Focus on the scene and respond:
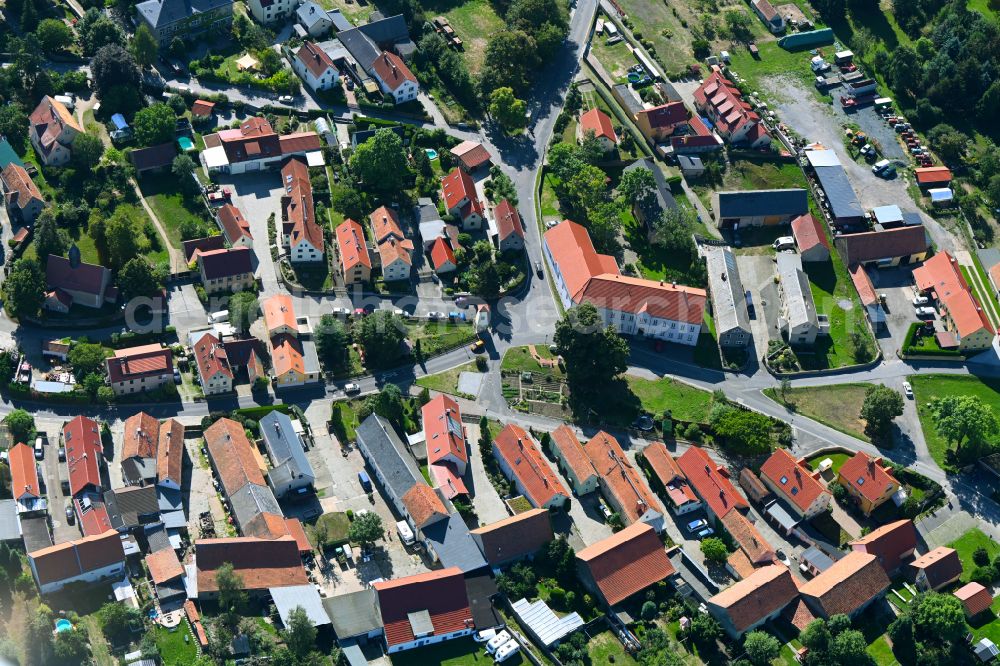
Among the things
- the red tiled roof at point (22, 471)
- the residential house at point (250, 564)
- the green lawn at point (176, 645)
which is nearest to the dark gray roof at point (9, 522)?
the red tiled roof at point (22, 471)

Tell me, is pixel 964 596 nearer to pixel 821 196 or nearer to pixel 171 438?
pixel 821 196

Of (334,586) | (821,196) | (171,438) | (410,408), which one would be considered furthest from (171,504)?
(821,196)

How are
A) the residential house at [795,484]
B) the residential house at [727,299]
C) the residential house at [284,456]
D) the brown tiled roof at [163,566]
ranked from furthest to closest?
1. the residential house at [727,299]
2. the residential house at [795,484]
3. the residential house at [284,456]
4. the brown tiled roof at [163,566]

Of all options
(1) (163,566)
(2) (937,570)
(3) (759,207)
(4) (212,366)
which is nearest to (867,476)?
(2) (937,570)

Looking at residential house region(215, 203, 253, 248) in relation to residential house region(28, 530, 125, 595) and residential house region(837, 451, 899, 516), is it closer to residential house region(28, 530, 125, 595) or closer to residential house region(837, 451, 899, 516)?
residential house region(28, 530, 125, 595)

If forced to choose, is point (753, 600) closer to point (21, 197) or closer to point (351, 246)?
point (351, 246)

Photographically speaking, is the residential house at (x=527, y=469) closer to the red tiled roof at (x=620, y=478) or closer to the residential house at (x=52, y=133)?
the red tiled roof at (x=620, y=478)
